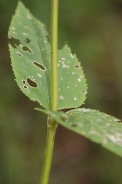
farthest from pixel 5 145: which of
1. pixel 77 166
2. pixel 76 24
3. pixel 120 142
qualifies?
pixel 120 142

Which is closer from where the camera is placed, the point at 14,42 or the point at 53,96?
the point at 53,96

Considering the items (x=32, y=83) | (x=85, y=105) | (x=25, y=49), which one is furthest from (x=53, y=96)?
(x=85, y=105)

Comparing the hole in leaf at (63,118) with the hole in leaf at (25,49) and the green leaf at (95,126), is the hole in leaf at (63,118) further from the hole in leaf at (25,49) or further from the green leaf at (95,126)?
the hole in leaf at (25,49)

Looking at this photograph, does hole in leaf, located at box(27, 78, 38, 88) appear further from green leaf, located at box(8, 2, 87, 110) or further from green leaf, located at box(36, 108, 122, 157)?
green leaf, located at box(36, 108, 122, 157)

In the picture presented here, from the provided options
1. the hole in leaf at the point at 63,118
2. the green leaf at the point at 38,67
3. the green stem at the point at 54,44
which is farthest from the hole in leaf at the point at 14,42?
the hole in leaf at the point at 63,118

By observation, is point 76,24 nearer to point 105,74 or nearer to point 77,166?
point 105,74

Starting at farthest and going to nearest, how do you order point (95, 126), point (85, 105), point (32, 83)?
point (85, 105) → point (32, 83) → point (95, 126)

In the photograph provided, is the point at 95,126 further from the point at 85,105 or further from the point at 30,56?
the point at 85,105
